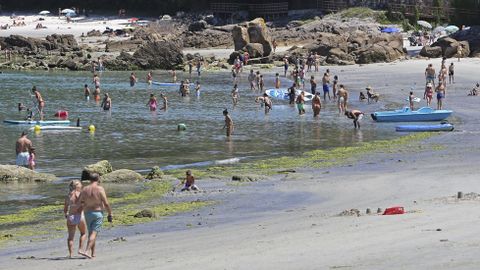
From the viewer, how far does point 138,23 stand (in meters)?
98.0

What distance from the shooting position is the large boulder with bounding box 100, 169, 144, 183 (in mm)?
24578

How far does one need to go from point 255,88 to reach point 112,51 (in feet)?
88.0

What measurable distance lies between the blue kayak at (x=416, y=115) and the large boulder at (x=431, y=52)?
24.2 m

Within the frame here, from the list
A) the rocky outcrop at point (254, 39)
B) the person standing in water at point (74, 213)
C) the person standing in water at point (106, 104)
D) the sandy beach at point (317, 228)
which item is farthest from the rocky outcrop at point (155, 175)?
the rocky outcrop at point (254, 39)

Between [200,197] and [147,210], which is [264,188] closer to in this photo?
[200,197]

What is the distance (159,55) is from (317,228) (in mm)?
56512

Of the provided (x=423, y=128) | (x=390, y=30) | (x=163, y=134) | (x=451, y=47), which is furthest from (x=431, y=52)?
(x=163, y=134)

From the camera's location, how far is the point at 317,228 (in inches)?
651

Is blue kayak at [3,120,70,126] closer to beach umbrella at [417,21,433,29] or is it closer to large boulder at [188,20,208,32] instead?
beach umbrella at [417,21,433,29]

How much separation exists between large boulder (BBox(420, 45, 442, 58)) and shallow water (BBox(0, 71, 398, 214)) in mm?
11581

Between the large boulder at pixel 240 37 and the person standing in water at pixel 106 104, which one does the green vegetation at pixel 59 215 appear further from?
the large boulder at pixel 240 37

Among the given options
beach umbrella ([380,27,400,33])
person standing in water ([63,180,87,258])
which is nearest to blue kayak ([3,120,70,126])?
person standing in water ([63,180,87,258])

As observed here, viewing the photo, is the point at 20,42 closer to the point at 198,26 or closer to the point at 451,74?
the point at 198,26

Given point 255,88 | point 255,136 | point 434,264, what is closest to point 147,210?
point 434,264
